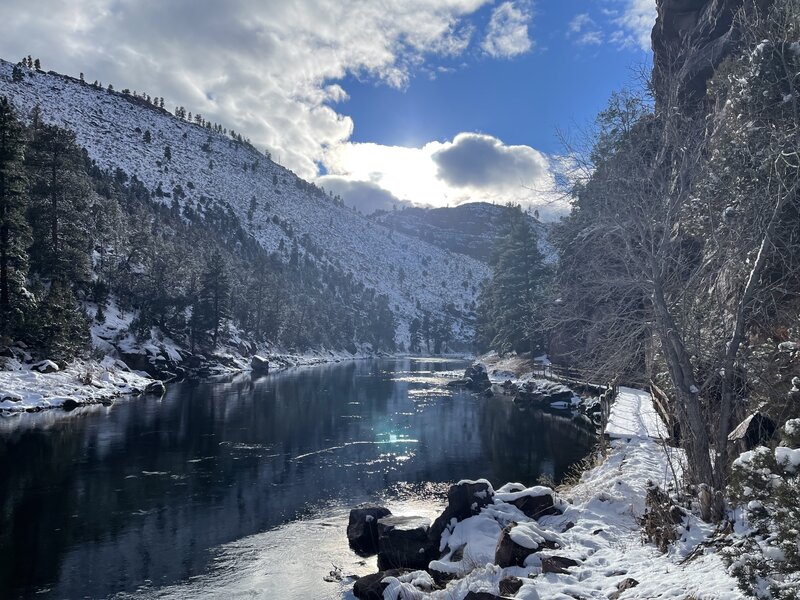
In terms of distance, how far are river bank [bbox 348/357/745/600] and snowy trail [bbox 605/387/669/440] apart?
4.44 metres

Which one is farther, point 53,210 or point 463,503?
point 53,210

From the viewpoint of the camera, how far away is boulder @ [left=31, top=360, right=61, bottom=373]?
34.5 metres

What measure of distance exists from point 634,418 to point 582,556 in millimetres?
15194

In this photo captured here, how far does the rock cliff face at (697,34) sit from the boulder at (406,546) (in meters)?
19.0

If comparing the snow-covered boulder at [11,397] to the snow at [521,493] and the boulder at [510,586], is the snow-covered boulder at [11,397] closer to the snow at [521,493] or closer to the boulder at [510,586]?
the snow at [521,493]

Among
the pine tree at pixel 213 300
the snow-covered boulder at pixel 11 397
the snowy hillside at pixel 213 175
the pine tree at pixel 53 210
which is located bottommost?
the snow-covered boulder at pixel 11 397

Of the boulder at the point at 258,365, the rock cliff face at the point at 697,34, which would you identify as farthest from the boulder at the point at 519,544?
the boulder at the point at 258,365

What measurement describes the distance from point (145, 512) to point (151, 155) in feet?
449

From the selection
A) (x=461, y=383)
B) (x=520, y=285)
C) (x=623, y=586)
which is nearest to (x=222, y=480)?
(x=623, y=586)

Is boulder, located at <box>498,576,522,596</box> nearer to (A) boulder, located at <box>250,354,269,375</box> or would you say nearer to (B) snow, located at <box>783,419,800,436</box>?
(B) snow, located at <box>783,419,800,436</box>

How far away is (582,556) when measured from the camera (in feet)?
29.8

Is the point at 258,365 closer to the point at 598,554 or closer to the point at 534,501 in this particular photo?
the point at 534,501

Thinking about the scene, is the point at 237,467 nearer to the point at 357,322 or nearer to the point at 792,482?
the point at 792,482

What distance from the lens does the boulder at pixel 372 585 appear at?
10.6 m
